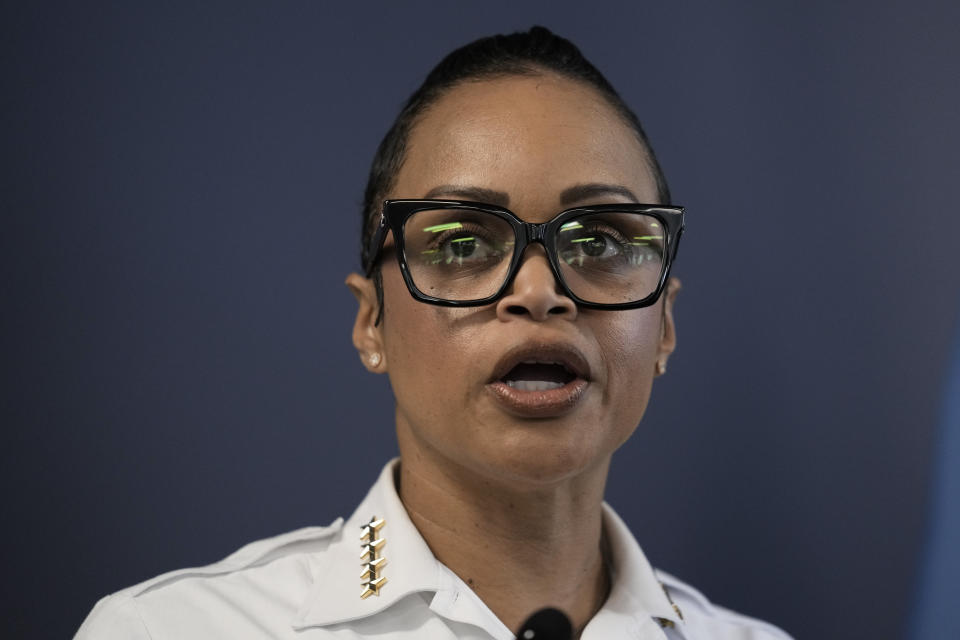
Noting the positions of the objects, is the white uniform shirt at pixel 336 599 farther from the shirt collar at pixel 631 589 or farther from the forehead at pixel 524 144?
the forehead at pixel 524 144

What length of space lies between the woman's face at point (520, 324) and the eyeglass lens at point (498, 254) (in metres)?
0.03

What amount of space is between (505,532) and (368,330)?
384 mm

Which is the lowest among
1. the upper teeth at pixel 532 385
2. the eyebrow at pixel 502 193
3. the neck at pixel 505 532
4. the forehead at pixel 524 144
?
the neck at pixel 505 532

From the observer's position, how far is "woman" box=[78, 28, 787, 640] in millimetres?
1304

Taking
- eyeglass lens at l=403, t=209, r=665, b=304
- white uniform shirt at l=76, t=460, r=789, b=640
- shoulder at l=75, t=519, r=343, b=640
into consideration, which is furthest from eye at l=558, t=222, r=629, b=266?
shoulder at l=75, t=519, r=343, b=640

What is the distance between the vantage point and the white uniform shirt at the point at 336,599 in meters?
1.33

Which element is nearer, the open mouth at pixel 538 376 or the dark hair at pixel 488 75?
the open mouth at pixel 538 376

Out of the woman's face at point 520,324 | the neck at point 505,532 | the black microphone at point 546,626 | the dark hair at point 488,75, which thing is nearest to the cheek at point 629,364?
the woman's face at point 520,324

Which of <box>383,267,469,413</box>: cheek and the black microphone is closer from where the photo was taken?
the black microphone

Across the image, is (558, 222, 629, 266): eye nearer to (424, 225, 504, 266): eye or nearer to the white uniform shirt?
(424, 225, 504, 266): eye

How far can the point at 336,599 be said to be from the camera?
137cm

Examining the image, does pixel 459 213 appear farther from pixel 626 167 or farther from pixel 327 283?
pixel 327 283

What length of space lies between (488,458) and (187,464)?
0.74m

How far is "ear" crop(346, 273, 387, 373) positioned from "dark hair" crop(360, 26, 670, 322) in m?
0.05
